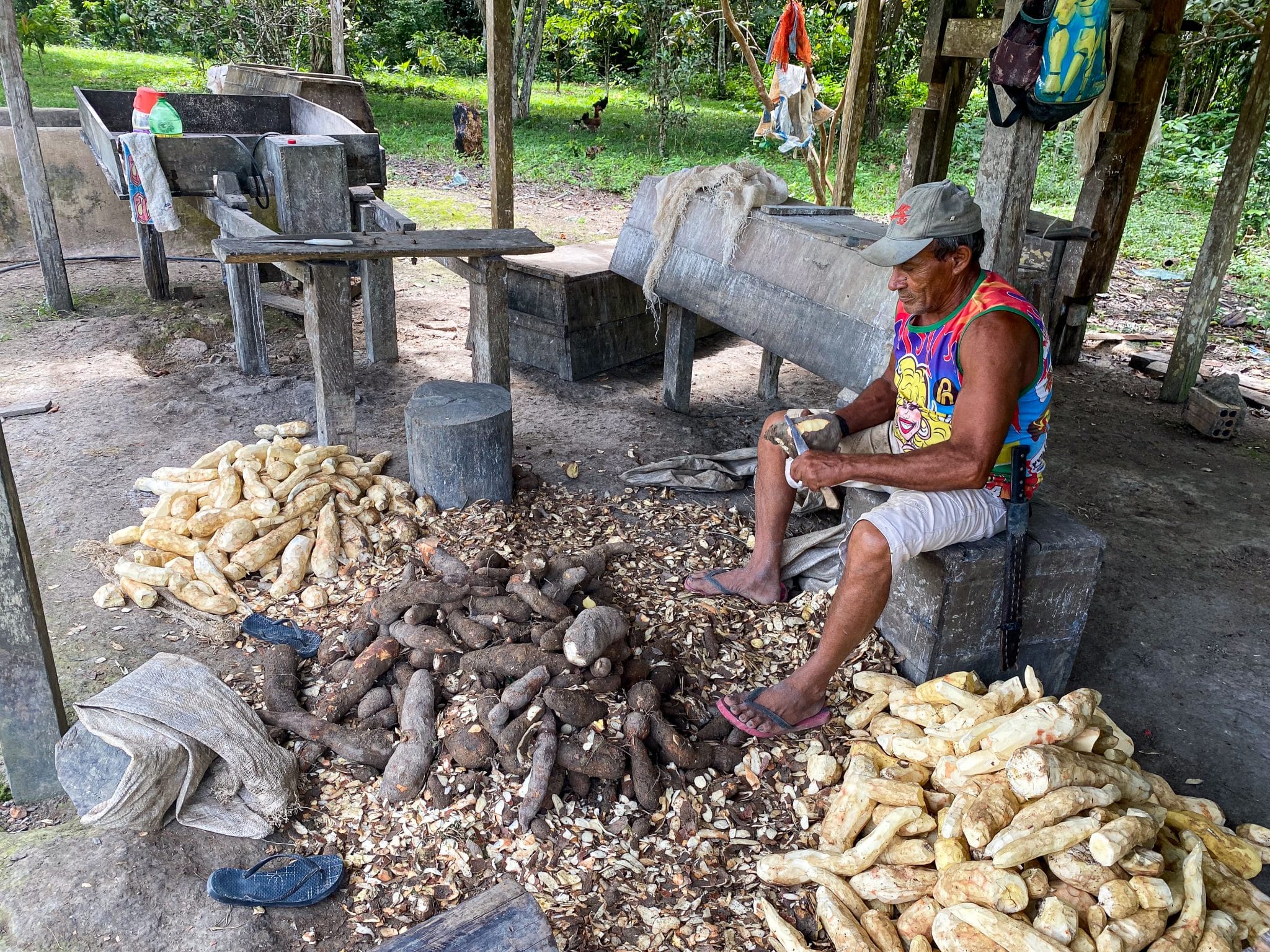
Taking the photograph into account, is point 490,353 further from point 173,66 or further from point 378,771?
point 173,66

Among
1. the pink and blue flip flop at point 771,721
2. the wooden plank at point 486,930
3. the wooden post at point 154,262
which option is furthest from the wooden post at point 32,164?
the wooden plank at point 486,930

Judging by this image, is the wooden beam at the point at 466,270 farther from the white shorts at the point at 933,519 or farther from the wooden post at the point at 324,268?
the white shorts at the point at 933,519

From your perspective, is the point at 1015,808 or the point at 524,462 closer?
the point at 1015,808

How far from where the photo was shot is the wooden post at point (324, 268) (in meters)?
4.12

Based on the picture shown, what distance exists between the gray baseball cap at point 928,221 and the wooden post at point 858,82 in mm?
4160

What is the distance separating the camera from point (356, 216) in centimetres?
571

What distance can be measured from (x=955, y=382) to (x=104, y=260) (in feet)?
25.6

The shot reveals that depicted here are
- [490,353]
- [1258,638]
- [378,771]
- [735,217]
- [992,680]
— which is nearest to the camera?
[378,771]

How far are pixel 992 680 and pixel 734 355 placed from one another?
13.8ft

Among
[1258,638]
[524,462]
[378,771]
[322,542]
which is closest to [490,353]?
[524,462]

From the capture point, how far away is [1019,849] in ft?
7.04

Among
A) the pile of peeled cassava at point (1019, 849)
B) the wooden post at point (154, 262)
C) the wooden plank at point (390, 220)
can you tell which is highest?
the wooden plank at point (390, 220)

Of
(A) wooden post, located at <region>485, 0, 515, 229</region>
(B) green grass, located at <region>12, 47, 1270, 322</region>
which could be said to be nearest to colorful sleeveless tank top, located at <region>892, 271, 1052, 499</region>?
(A) wooden post, located at <region>485, 0, 515, 229</region>

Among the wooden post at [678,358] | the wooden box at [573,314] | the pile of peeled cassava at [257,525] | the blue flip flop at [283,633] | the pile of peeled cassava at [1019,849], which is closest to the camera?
the pile of peeled cassava at [1019,849]
